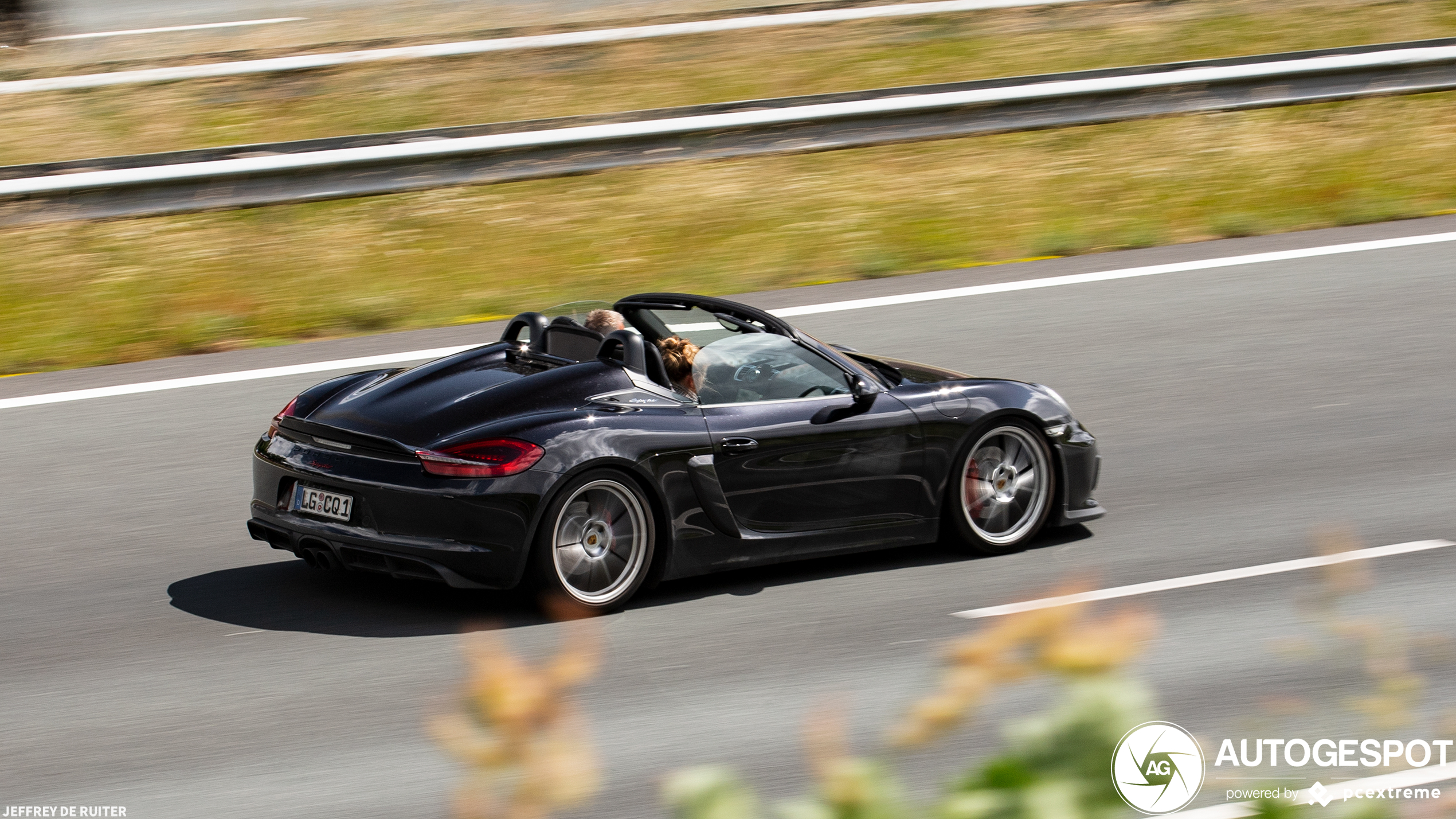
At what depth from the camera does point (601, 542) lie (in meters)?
6.34

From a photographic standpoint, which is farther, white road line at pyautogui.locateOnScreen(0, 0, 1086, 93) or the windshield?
white road line at pyautogui.locateOnScreen(0, 0, 1086, 93)

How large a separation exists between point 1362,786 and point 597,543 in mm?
4191

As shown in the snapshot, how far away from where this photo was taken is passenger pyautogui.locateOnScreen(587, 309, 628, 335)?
6.92 meters

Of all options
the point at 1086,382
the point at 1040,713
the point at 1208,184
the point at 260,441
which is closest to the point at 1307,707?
the point at 1040,713

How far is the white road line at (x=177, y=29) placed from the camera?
54.7 feet

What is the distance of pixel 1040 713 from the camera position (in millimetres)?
1735

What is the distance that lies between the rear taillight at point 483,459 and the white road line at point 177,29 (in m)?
12.5

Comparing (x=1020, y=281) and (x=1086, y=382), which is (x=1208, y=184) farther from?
(x=1086, y=382)

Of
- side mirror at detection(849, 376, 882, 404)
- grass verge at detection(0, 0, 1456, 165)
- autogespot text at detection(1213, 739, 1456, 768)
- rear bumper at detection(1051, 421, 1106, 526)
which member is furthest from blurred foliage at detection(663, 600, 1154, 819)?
grass verge at detection(0, 0, 1456, 165)

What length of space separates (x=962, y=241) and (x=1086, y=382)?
3422 millimetres

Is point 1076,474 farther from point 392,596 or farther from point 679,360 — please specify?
point 392,596

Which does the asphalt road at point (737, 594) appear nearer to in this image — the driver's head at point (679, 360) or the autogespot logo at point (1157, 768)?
the autogespot logo at point (1157, 768)

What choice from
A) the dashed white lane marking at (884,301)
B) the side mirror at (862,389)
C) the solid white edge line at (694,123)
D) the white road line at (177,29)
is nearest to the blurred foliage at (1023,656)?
the side mirror at (862,389)

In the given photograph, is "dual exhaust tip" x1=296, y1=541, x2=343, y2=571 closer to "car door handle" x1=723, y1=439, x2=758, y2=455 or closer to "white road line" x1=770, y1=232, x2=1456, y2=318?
"car door handle" x1=723, y1=439, x2=758, y2=455
